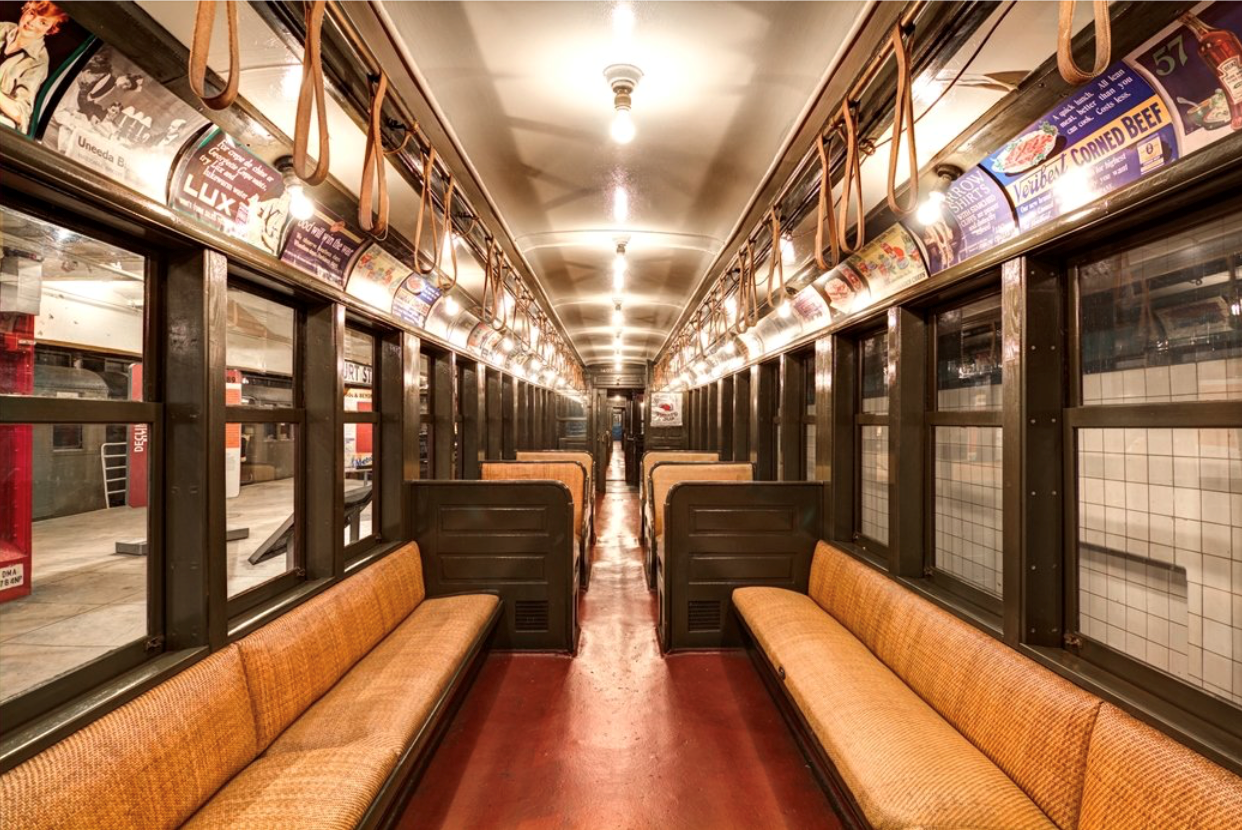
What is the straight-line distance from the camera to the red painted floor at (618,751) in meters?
2.35

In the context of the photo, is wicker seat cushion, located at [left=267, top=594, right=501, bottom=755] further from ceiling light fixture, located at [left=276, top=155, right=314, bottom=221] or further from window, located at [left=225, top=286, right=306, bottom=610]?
ceiling light fixture, located at [left=276, top=155, right=314, bottom=221]

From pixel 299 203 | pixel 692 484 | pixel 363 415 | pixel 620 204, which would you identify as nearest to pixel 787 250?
pixel 620 204

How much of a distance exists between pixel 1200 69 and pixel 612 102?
6.52ft

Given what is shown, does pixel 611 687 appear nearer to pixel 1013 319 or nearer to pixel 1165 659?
pixel 1165 659

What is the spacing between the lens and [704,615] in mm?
3992

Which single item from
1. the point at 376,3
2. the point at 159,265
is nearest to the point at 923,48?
the point at 376,3

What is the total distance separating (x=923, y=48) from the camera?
183 cm

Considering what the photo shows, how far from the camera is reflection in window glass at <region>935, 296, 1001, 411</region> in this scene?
2.83m

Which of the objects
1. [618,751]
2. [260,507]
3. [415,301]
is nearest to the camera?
[618,751]

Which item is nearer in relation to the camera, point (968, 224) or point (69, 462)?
point (968, 224)

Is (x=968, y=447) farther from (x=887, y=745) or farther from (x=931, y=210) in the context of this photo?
(x=887, y=745)

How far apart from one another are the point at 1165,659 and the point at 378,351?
14.9ft

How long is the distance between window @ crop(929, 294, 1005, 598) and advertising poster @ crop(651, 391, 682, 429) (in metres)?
8.56

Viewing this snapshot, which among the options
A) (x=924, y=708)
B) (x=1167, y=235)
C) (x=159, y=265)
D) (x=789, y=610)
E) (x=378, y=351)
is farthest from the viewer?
(x=378, y=351)
